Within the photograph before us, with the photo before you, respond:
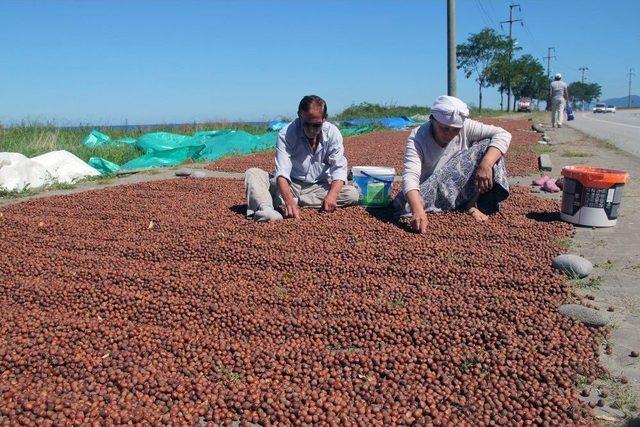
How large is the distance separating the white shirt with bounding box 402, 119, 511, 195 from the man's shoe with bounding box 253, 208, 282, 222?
107 centimetres

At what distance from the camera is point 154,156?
9.47 metres

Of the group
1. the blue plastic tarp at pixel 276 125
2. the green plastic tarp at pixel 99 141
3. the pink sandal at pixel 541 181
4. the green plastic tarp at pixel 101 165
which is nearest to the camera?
the pink sandal at pixel 541 181

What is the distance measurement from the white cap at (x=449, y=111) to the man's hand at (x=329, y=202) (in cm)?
113

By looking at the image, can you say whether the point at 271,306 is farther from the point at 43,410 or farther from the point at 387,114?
the point at 387,114

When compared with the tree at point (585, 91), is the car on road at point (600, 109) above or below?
below

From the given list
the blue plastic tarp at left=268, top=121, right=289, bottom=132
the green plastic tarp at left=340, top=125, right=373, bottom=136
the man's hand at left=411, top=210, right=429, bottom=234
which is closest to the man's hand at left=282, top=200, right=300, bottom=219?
the man's hand at left=411, top=210, right=429, bottom=234

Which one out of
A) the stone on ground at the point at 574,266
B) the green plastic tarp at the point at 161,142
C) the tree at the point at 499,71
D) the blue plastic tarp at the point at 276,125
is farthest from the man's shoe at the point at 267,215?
the tree at the point at 499,71

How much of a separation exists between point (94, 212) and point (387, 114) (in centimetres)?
2461

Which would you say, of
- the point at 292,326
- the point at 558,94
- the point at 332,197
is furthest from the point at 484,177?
the point at 558,94

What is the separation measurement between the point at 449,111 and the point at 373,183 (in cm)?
116

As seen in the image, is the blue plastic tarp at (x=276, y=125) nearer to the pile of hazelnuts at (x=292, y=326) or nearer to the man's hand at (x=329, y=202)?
the man's hand at (x=329, y=202)

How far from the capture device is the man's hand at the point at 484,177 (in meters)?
4.12

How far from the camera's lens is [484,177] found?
13.6ft

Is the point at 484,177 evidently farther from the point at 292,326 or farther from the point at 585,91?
the point at 585,91
